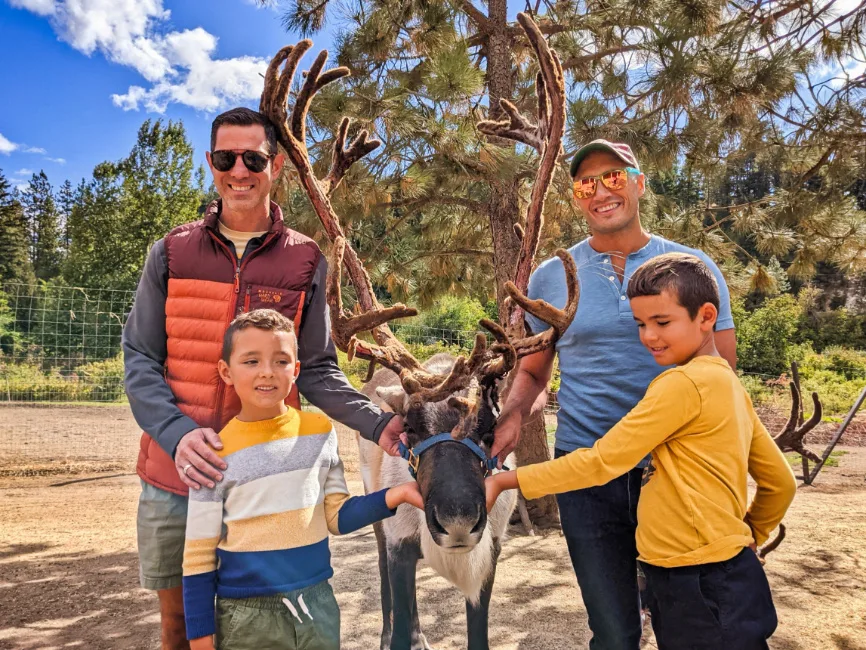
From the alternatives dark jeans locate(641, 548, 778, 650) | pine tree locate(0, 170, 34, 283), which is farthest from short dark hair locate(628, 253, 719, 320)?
pine tree locate(0, 170, 34, 283)

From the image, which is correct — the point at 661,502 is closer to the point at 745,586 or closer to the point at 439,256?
the point at 745,586

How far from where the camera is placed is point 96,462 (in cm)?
1007

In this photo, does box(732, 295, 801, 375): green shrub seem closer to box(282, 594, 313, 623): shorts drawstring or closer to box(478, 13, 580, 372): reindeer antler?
box(478, 13, 580, 372): reindeer antler

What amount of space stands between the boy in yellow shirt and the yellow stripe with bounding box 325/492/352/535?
2.16 ft

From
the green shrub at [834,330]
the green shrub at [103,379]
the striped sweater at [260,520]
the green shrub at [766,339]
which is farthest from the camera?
A: the green shrub at [834,330]

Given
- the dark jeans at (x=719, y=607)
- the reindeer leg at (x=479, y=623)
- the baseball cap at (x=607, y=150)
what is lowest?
the reindeer leg at (x=479, y=623)

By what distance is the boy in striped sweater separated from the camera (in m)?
1.98

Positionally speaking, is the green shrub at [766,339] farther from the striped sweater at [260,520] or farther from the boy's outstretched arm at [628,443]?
the striped sweater at [260,520]

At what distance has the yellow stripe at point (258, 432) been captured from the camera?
2.08m

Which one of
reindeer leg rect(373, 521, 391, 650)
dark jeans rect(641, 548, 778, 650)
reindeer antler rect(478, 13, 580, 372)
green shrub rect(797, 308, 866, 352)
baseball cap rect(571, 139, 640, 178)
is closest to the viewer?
dark jeans rect(641, 548, 778, 650)

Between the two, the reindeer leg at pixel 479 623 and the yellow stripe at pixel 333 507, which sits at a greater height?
the yellow stripe at pixel 333 507

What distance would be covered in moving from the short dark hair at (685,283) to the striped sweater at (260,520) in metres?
1.24

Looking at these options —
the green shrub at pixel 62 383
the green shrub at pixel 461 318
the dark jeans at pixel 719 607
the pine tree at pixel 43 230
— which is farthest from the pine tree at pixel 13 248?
the dark jeans at pixel 719 607

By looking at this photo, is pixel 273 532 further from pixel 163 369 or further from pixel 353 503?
pixel 163 369
